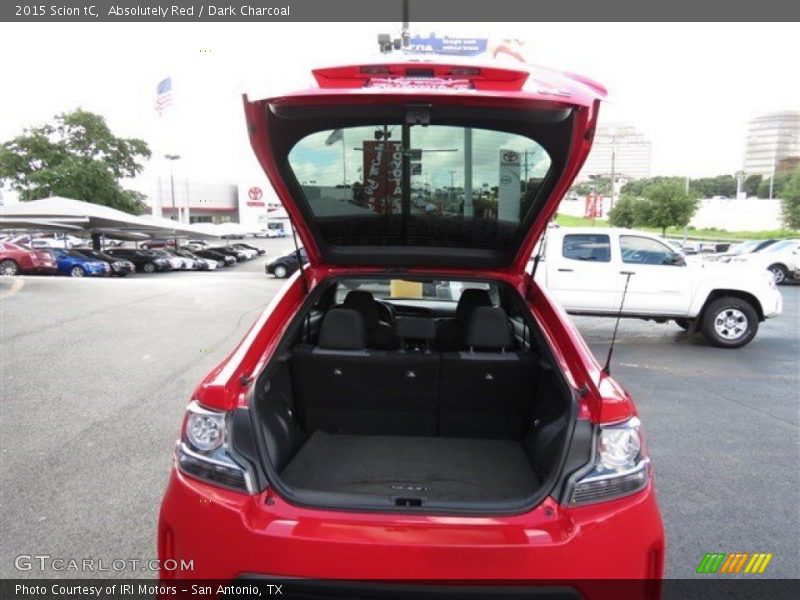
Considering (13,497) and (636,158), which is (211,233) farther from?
(636,158)

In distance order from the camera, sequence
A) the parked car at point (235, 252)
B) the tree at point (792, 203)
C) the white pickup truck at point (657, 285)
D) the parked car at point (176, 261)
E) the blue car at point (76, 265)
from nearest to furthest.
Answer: the white pickup truck at point (657, 285)
the blue car at point (76, 265)
the parked car at point (176, 261)
the tree at point (792, 203)
the parked car at point (235, 252)

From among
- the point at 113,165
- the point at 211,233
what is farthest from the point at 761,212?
the point at 113,165

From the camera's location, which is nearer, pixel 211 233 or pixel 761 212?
pixel 211 233

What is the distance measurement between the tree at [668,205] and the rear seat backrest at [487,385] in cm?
3437

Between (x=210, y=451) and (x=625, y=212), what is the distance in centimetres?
4219

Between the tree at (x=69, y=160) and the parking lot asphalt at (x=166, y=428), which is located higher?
the tree at (x=69, y=160)

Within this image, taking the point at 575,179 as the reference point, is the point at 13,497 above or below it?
below

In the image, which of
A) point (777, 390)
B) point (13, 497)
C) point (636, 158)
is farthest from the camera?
point (636, 158)

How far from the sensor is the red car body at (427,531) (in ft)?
5.77

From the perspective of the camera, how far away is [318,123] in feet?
7.43

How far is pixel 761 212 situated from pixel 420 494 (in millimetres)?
61039

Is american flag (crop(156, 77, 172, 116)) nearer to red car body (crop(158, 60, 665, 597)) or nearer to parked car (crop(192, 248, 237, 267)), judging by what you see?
parked car (crop(192, 248, 237, 267))

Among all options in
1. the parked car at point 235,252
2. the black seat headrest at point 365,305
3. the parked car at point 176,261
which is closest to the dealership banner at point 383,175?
the black seat headrest at point 365,305

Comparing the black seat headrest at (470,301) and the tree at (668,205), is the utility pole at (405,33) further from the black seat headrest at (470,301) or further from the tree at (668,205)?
the tree at (668,205)
